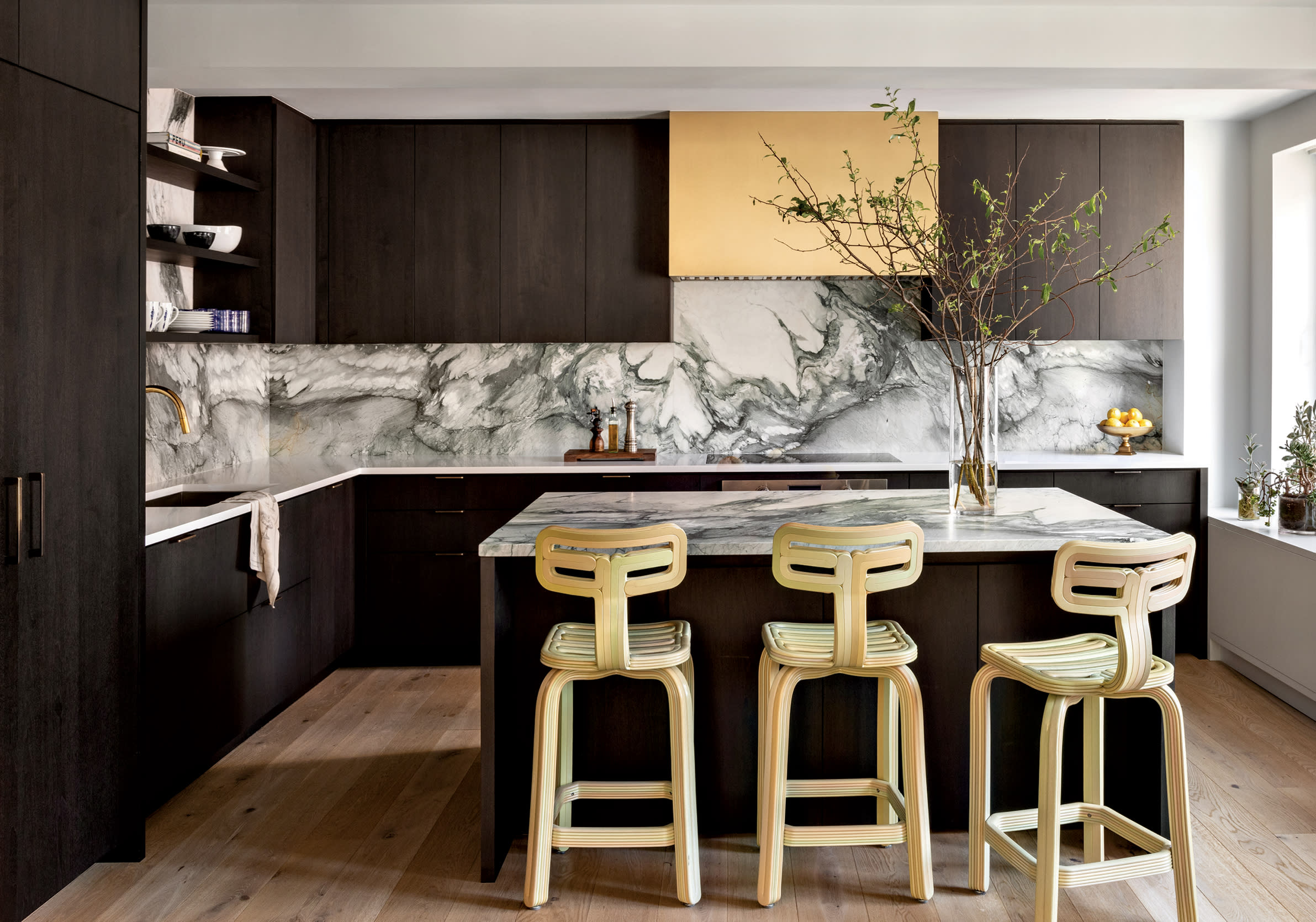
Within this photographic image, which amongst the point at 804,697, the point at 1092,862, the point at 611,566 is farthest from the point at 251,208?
the point at 1092,862

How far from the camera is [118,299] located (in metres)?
2.70

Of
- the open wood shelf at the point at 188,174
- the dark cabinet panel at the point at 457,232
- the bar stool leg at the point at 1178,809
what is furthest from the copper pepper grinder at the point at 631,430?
the bar stool leg at the point at 1178,809

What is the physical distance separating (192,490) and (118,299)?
152 centimetres

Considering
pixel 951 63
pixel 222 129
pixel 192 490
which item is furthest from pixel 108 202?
pixel 951 63

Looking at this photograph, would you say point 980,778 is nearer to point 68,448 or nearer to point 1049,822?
point 1049,822

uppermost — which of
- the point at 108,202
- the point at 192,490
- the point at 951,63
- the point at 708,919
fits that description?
the point at 951,63

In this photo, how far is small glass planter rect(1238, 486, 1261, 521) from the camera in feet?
14.8

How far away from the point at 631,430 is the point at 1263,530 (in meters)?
2.90

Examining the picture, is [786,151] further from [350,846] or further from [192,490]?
[350,846]

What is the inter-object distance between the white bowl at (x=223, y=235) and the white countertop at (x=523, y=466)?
3.18 ft

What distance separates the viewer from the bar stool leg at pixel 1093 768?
2625mm

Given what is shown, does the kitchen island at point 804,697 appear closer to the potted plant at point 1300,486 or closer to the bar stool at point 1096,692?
the bar stool at point 1096,692

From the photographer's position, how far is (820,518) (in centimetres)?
294

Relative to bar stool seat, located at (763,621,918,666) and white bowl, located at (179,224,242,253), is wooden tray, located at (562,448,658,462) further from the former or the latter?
bar stool seat, located at (763,621,918,666)
